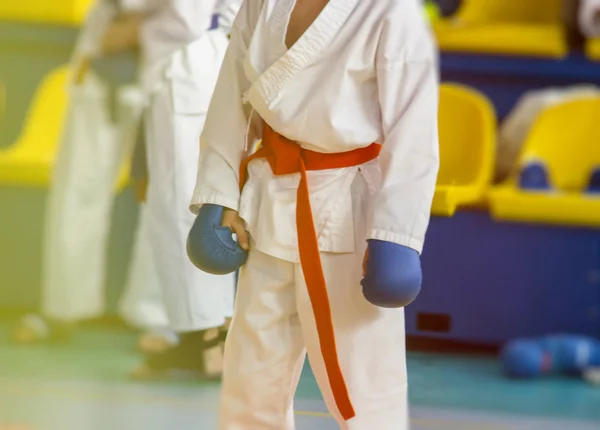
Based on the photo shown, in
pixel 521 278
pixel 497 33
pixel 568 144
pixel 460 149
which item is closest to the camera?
pixel 460 149

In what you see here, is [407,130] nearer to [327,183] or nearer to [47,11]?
[327,183]

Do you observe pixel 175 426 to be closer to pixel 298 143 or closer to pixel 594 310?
pixel 298 143

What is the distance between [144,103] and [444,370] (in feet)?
1.44

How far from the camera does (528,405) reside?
1.50 m

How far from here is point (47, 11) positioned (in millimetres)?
1896

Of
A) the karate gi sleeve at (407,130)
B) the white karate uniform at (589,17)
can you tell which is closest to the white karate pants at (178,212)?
the karate gi sleeve at (407,130)

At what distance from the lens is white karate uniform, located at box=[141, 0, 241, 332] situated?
918 mm

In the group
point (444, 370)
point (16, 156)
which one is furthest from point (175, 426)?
point (16, 156)

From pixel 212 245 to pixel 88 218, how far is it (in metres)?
0.85

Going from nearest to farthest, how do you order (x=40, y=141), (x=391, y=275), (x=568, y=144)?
1. (x=391, y=275)
2. (x=40, y=141)
3. (x=568, y=144)

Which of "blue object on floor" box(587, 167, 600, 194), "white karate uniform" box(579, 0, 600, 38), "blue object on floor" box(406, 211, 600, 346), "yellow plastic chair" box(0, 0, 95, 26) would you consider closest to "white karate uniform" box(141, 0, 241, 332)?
"blue object on floor" box(406, 211, 600, 346)

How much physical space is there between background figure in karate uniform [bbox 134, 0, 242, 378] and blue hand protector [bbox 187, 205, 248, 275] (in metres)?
0.11

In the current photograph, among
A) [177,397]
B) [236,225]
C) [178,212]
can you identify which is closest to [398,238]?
[236,225]

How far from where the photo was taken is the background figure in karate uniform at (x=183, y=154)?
36.2 inches
